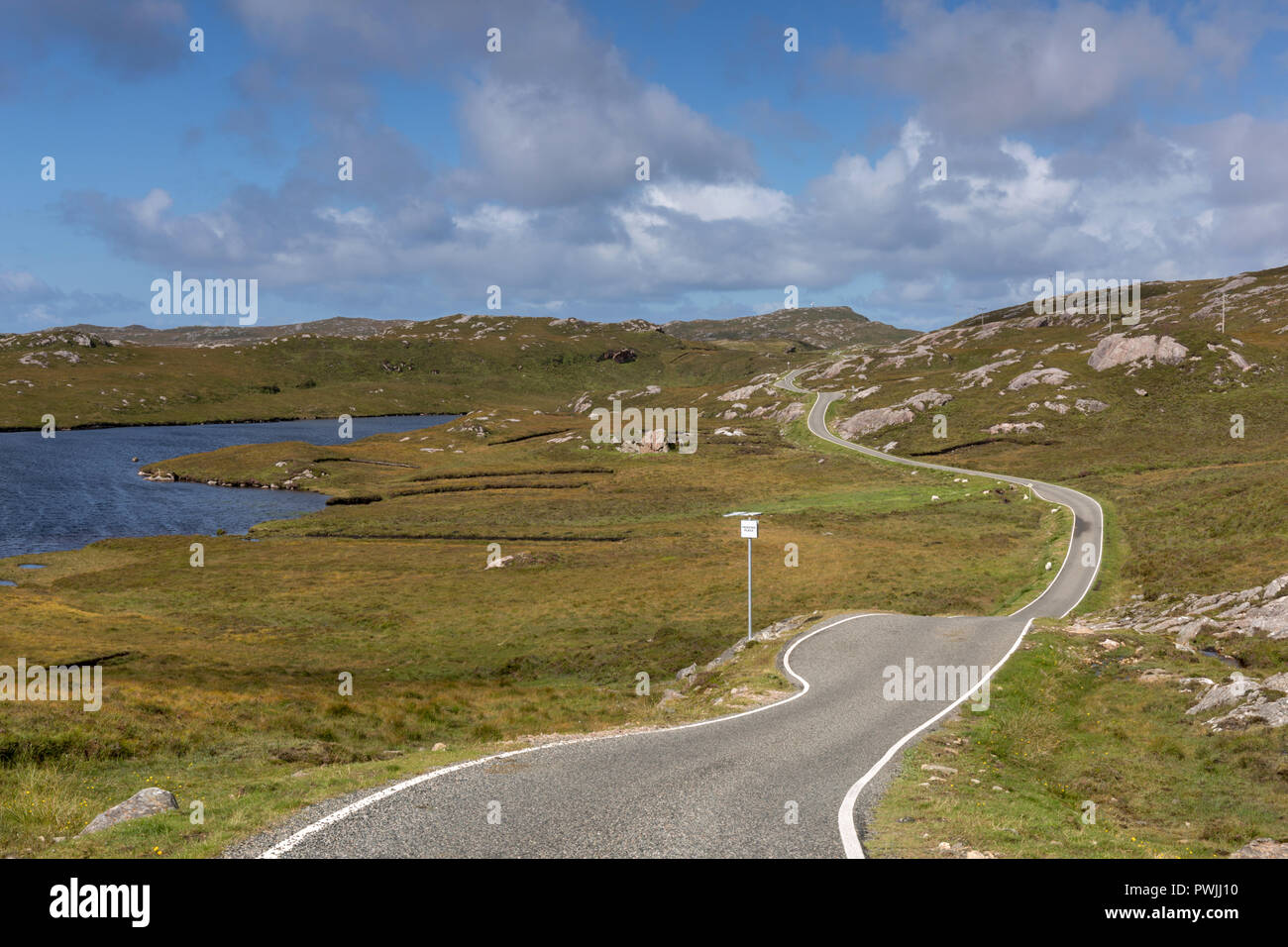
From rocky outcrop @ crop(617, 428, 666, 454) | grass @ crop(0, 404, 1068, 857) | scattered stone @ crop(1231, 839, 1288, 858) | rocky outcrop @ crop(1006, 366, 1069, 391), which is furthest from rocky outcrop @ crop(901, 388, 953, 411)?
scattered stone @ crop(1231, 839, 1288, 858)

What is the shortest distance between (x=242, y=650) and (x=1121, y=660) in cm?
5154

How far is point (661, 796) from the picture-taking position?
15586 mm

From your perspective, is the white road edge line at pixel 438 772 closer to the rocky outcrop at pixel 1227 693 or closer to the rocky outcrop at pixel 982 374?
the rocky outcrop at pixel 1227 693

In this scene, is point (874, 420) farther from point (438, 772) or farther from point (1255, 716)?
point (438, 772)

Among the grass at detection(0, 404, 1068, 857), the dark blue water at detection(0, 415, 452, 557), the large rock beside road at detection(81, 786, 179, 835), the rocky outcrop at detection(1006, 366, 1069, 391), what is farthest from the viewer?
the rocky outcrop at detection(1006, 366, 1069, 391)

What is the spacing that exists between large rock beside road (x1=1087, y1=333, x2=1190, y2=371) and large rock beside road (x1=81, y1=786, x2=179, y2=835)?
575 feet

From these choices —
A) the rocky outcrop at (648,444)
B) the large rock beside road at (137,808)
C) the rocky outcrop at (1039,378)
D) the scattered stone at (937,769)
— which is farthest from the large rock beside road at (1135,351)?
the large rock beside road at (137,808)

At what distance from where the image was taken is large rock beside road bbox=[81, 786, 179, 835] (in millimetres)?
13414

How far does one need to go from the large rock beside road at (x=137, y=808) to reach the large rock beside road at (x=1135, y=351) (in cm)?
17539

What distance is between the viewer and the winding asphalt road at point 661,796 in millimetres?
12492

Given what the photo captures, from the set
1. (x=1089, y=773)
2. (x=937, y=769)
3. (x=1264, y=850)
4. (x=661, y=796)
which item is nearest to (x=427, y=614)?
(x=937, y=769)

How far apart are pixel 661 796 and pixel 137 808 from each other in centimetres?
1021

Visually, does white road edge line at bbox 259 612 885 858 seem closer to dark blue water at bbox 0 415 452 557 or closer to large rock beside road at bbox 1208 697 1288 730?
large rock beside road at bbox 1208 697 1288 730
